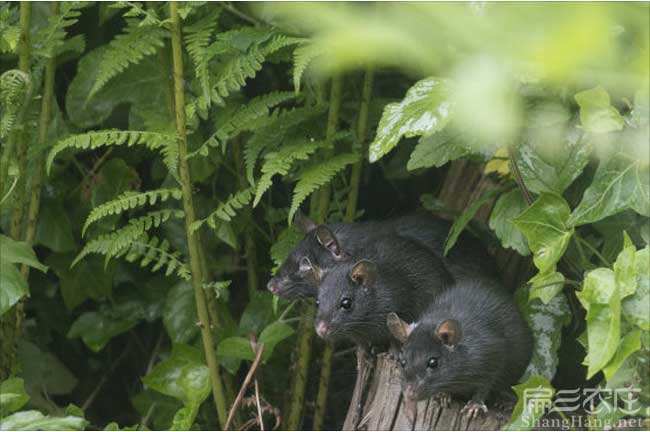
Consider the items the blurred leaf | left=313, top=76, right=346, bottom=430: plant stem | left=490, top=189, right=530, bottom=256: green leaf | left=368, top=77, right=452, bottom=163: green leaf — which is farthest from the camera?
the blurred leaf

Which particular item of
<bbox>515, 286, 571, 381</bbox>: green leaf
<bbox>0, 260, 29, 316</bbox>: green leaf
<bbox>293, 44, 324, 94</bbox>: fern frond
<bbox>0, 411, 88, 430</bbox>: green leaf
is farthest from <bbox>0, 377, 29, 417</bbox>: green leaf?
<bbox>515, 286, 571, 381</bbox>: green leaf

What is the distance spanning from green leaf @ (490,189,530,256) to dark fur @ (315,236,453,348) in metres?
0.42

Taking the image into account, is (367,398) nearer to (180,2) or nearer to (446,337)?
(446,337)

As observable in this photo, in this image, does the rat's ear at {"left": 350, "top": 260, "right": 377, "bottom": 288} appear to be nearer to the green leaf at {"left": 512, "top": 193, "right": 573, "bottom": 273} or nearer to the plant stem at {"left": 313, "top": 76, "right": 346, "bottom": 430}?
the plant stem at {"left": 313, "top": 76, "right": 346, "bottom": 430}

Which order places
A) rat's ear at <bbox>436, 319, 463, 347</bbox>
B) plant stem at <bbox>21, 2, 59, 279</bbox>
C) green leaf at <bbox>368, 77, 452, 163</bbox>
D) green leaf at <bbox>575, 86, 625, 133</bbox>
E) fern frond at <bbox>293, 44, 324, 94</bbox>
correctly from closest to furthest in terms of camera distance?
green leaf at <bbox>368, 77, 452, 163</bbox>
green leaf at <bbox>575, 86, 625, 133</bbox>
fern frond at <bbox>293, 44, 324, 94</bbox>
rat's ear at <bbox>436, 319, 463, 347</bbox>
plant stem at <bbox>21, 2, 59, 279</bbox>

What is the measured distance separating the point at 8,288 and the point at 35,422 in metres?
0.55

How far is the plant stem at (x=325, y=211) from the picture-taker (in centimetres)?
360

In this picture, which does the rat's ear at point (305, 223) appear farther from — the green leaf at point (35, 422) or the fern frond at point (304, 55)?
the green leaf at point (35, 422)

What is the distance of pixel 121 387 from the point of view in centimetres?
535

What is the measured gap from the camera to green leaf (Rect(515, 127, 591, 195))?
119 inches

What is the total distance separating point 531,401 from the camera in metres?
2.88

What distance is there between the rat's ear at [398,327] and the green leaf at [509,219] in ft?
1.36

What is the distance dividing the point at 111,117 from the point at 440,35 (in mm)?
3443

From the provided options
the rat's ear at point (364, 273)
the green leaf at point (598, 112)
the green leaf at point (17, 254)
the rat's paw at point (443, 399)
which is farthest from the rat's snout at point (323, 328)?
the green leaf at point (598, 112)
